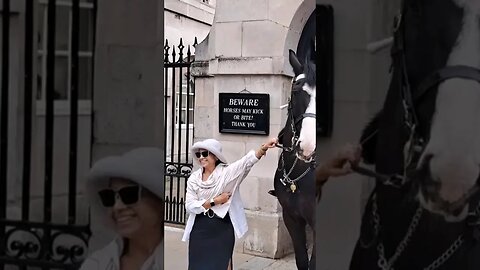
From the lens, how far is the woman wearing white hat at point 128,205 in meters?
1.85

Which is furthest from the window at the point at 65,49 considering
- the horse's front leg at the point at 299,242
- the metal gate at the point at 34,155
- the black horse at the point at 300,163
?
the horse's front leg at the point at 299,242

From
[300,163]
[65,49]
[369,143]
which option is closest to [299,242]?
[300,163]

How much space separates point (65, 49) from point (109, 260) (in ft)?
2.31

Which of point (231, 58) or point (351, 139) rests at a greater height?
point (231, 58)

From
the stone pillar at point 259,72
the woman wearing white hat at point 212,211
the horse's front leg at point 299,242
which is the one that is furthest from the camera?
the stone pillar at point 259,72

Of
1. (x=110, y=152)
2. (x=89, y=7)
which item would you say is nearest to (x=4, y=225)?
(x=110, y=152)

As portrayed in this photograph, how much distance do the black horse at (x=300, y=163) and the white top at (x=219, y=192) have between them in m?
0.46

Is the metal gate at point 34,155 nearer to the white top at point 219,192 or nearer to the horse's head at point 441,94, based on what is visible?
the horse's head at point 441,94

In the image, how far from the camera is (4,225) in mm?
1840

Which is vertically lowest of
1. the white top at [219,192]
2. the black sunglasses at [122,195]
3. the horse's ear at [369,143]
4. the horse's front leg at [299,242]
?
the horse's front leg at [299,242]

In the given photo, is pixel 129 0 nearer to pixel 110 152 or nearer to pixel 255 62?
pixel 110 152

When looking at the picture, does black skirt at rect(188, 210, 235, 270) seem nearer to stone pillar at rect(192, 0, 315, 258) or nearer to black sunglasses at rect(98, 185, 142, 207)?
stone pillar at rect(192, 0, 315, 258)

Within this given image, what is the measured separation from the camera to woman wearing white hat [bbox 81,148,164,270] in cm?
185

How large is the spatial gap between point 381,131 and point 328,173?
0.72 feet
